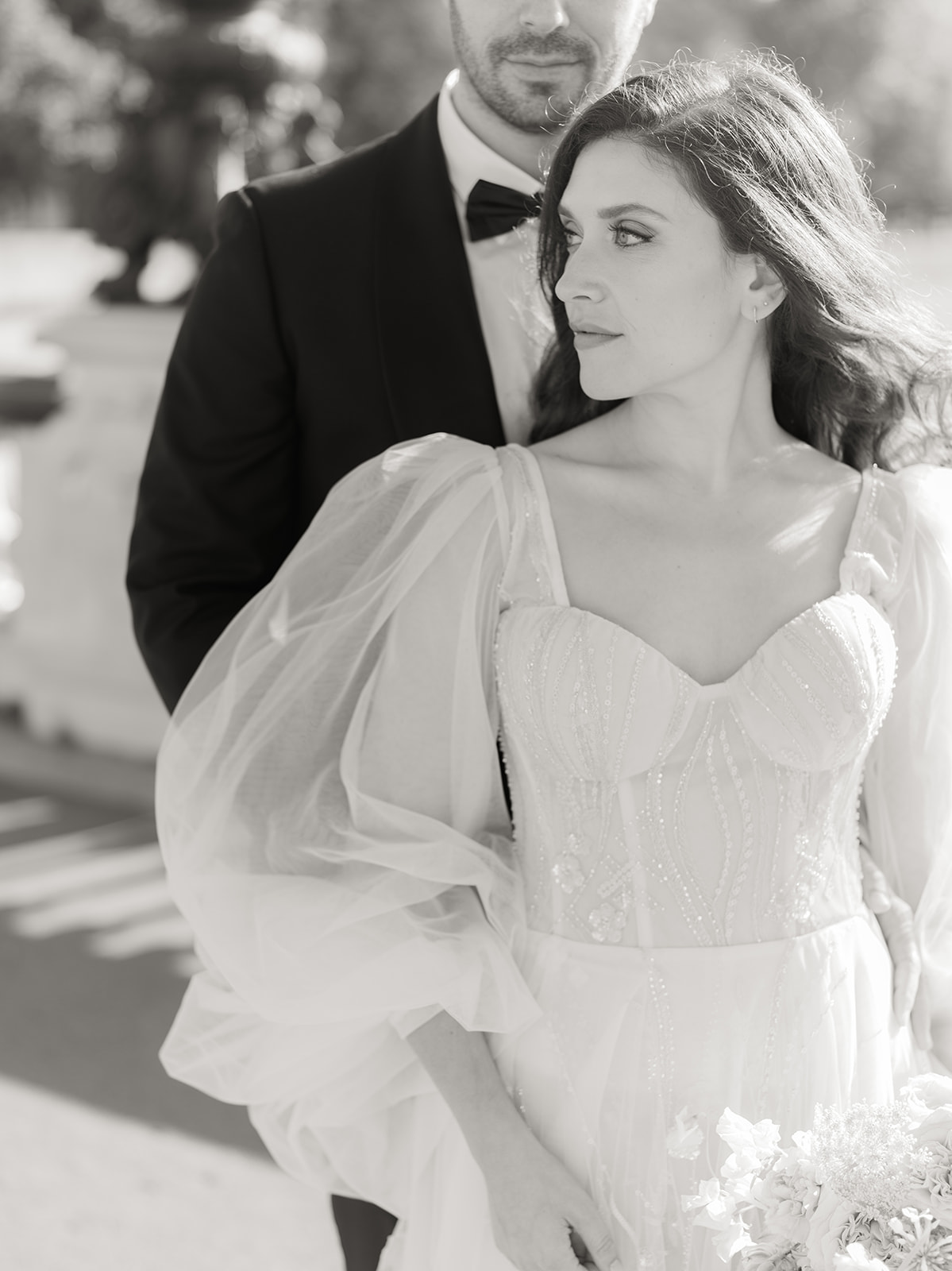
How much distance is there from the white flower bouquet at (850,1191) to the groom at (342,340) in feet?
3.21

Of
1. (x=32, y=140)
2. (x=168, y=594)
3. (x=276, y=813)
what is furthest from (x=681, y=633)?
(x=32, y=140)

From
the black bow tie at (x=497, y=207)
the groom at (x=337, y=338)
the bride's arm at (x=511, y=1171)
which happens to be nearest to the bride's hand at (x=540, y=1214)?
the bride's arm at (x=511, y=1171)

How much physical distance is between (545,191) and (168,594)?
2.50ft

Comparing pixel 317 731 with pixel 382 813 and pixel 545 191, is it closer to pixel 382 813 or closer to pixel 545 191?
pixel 382 813

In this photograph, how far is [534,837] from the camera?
1.91 metres

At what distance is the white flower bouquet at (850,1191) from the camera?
131 centimetres

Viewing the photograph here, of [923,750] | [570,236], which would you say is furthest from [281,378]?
[923,750]

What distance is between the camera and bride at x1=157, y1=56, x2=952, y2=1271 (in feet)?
6.02

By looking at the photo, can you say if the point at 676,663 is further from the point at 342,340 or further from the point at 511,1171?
the point at 342,340

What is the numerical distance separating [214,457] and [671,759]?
818 mm

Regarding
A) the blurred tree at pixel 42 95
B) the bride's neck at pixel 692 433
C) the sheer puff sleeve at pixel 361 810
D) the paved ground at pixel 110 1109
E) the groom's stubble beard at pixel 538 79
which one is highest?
the groom's stubble beard at pixel 538 79

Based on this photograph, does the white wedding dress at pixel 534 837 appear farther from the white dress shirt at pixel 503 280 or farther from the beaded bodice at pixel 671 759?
the white dress shirt at pixel 503 280

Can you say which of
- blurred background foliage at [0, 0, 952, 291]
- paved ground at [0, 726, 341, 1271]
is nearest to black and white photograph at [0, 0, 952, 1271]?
blurred background foliage at [0, 0, 952, 291]

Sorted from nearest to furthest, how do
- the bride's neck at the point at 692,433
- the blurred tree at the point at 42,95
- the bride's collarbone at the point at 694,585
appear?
the bride's collarbone at the point at 694,585
the bride's neck at the point at 692,433
the blurred tree at the point at 42,95
